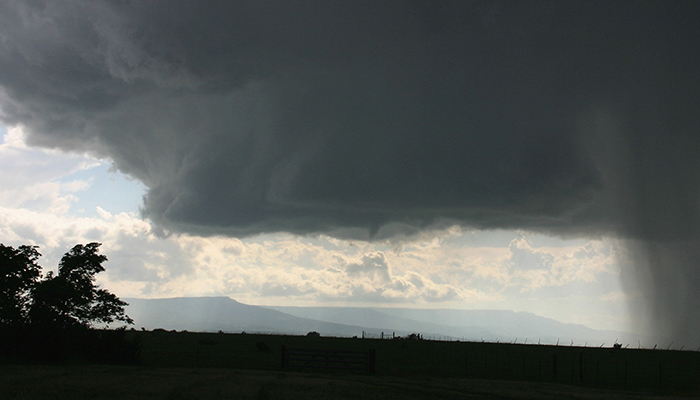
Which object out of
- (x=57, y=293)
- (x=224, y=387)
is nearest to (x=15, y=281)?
(x=57, y=293)

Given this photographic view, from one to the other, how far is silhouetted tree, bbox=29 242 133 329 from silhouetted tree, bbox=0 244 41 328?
0.93 m

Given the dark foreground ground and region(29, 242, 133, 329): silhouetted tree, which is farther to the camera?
region(29, 242, 133, 329): silhouetted tree

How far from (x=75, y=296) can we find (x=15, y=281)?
5.32 m

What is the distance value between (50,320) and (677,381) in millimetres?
63574

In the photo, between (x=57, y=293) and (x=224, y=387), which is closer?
(x=224, y=387)

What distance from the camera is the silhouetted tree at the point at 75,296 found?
1960 inches

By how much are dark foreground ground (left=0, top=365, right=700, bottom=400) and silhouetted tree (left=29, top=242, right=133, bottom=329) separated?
1147cm

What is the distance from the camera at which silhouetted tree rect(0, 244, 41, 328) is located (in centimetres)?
4731

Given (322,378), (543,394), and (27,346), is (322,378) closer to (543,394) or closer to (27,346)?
(543,394)

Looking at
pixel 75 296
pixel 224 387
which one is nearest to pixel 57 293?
pixel 75 296

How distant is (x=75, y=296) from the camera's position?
5094 cm

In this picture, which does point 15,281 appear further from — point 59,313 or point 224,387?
point 224,387

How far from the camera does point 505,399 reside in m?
31.4

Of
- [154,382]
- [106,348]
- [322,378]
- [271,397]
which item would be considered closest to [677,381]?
[322,378]
